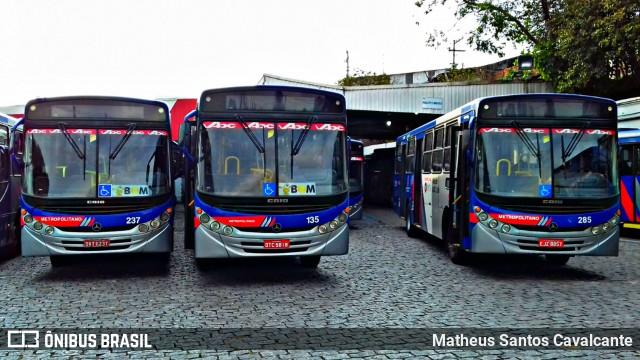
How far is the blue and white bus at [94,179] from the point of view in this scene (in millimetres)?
11156

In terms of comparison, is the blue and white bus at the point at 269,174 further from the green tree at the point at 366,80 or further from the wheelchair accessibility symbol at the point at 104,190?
the green tree at the point at 366,80

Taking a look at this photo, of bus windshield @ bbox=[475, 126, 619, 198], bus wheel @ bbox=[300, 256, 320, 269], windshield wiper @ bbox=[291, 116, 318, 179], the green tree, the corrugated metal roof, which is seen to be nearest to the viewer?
windshield wiper @ bbox=[291, 116, 318, 179]

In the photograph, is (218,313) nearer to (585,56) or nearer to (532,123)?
(532,123)

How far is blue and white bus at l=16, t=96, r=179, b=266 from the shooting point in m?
11.2

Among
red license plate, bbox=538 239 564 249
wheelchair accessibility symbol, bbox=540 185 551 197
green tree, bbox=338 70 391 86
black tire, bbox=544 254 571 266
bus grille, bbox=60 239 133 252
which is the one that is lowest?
black tire, bbox=544 254 571 266

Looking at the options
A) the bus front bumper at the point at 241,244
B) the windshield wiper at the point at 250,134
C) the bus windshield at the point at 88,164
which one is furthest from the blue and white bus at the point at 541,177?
the bus windshield at the point at 88,164

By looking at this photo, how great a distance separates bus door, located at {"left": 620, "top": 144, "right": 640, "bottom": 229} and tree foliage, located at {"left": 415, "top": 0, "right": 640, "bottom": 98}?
6881 mm

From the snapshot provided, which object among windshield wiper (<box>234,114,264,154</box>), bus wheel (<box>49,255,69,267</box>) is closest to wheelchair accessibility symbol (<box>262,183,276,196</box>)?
windshield wiper (<box>234,114,264,154</box>)

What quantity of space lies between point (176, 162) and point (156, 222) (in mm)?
1232

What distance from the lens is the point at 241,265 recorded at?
1330 centimetres

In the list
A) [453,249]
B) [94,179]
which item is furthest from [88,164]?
[453,249]

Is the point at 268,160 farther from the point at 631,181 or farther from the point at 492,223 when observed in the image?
the point at 631,181

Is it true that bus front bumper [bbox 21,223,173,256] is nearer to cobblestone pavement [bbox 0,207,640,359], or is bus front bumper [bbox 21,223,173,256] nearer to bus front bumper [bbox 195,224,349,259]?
cobblestone pavement [bbox 0,207,640,359]

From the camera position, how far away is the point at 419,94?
31656 mm
